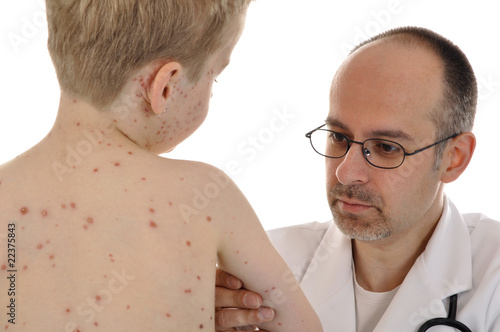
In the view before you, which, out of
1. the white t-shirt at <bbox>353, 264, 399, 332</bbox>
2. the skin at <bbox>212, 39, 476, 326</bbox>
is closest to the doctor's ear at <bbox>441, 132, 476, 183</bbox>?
the skin at <bbox>212, 39, 476, 326</bbox>

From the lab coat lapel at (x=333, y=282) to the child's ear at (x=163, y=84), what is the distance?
107 cm

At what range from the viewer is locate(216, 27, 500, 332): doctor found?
6.24 ft

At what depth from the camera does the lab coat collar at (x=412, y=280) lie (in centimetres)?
189

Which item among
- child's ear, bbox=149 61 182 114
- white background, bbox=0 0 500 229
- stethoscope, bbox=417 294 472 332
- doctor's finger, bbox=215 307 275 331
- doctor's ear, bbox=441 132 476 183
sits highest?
white background, bbox=0 0 500 229

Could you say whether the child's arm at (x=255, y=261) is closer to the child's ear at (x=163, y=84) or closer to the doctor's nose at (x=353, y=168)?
the child's ear at (x=163, y=84)

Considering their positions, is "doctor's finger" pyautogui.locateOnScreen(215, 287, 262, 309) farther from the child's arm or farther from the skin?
the skin

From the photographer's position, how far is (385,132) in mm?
1925

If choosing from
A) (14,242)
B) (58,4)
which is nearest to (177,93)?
(58,4)

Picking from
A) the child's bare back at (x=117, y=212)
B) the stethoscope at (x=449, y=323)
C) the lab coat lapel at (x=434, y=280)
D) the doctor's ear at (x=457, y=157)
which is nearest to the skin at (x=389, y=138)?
the doctor's ear at (x=457, y=157)

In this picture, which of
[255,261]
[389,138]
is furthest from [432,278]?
[255,261]

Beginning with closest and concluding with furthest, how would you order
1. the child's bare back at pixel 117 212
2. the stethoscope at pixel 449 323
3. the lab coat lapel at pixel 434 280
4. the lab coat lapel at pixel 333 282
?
the child's bare back at pixel 117 212
the stethoscope at pixel 449 323
the lab coat lapel at pixel 434 280
the lab coat lapel at pixel 333 282

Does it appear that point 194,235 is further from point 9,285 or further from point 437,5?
point 437,5

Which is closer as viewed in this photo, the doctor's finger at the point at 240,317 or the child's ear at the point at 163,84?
the child's ear at the point at 163,84

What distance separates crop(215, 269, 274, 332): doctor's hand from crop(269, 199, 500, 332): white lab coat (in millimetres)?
401
